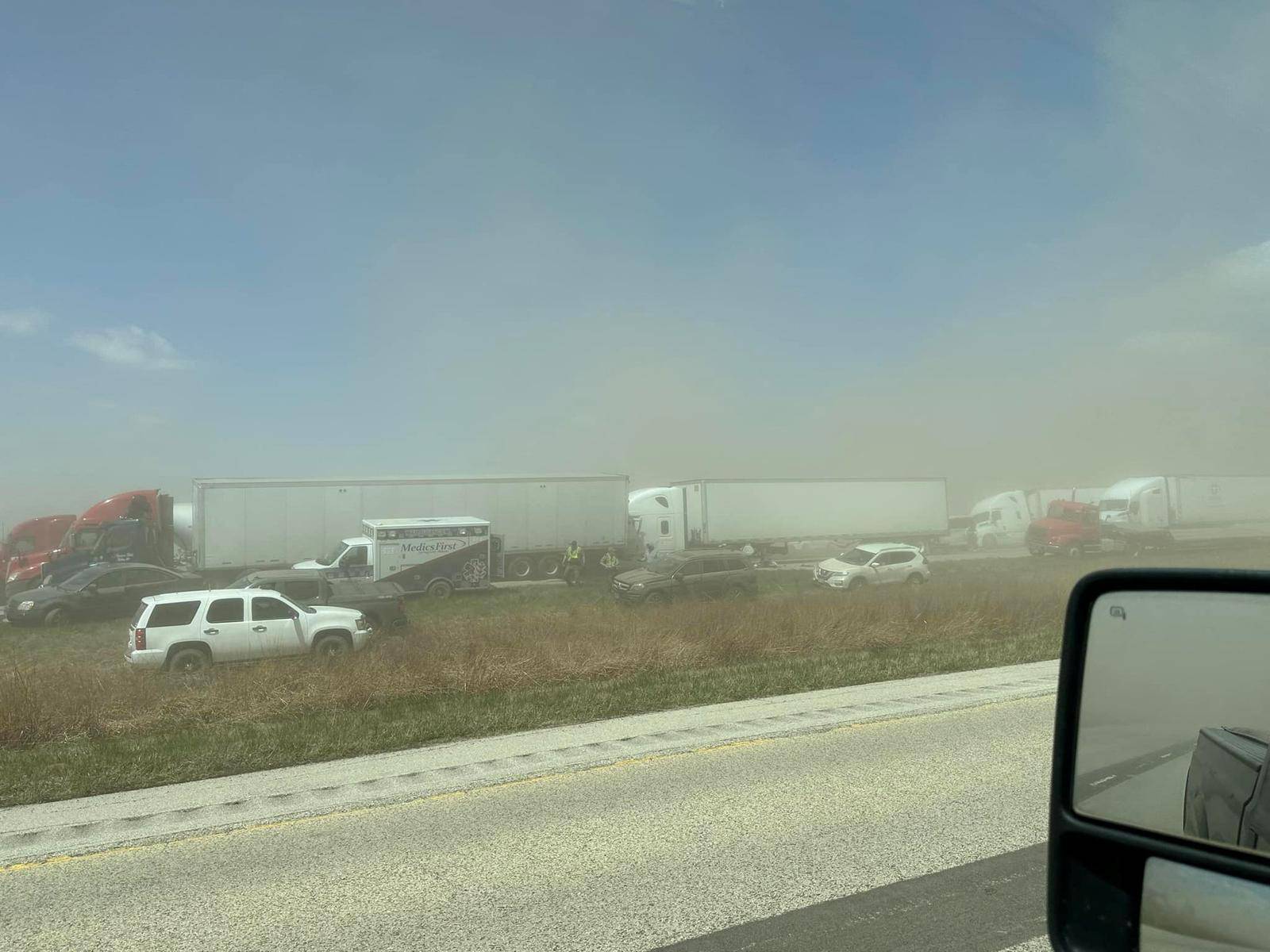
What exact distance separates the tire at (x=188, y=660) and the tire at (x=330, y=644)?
1733 millimetres

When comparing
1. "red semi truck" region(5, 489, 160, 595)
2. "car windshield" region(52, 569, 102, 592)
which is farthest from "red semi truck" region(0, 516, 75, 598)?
"car windshield" region(52, 569, 102, 592)

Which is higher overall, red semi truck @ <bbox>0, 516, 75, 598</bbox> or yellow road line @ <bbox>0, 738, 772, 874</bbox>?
red semi truck @ <bbox>0, 516, 75, 598</bbox>

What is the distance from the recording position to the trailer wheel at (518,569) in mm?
34281

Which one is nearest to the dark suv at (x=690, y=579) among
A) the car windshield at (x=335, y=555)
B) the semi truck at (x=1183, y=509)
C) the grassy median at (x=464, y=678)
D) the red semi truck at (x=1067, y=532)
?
the grassy median at (x=464, y=678)

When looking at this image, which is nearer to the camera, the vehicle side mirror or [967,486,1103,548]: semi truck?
the vehicle side mirror

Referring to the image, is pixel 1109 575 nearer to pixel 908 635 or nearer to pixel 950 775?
pixel 950 775

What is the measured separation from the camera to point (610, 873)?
532 cm

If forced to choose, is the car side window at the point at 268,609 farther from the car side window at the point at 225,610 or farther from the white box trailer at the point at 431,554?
the white box trailer at the point at 431,554

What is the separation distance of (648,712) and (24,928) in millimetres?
6852

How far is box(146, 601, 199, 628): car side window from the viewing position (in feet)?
51.3

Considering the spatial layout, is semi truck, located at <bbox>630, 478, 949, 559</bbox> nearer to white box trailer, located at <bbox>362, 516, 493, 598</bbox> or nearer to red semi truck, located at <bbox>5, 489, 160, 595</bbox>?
white box trailer, located at <bbox>362, 516, 493, 598</bbox>

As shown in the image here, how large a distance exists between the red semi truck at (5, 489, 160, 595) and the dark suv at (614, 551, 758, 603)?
17.6 meters

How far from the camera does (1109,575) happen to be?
2.52 m

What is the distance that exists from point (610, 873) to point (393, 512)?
2913cm
